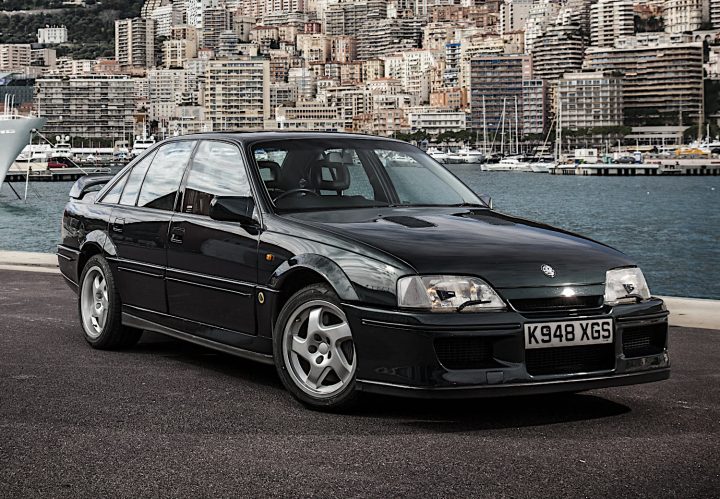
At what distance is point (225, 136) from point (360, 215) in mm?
1172

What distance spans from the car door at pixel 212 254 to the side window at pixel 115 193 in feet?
3.01

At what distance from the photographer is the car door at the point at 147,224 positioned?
24.0 feet

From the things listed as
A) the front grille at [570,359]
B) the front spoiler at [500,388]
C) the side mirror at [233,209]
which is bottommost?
the front spoiler at [500,388]

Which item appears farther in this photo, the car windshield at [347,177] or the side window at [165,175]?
the side window at [165,175]

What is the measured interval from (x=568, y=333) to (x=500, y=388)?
395mm

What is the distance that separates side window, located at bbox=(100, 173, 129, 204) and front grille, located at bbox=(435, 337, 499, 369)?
3279 millimetres

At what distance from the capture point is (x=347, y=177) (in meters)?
6.88

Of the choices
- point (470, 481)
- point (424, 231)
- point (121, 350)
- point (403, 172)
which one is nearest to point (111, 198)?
point (121, 350)

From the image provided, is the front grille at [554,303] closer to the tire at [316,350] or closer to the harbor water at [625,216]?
the tire at [316,350]

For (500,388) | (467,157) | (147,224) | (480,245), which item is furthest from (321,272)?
(467,157)

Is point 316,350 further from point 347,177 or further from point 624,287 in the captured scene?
point 624,287

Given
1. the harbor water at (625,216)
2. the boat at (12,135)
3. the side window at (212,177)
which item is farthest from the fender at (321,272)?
the boat at (12,135)

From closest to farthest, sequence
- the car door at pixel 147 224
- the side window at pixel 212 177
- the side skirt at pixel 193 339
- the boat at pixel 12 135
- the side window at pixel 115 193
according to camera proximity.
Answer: the side skirt at pixel 193 339 → the side window at pixel 212 177 → the car door at pixel 147 224 → the side window at pixel 115 193 → the boat at pixel 12 135

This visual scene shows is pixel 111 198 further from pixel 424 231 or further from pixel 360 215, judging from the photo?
pixel 424 231
